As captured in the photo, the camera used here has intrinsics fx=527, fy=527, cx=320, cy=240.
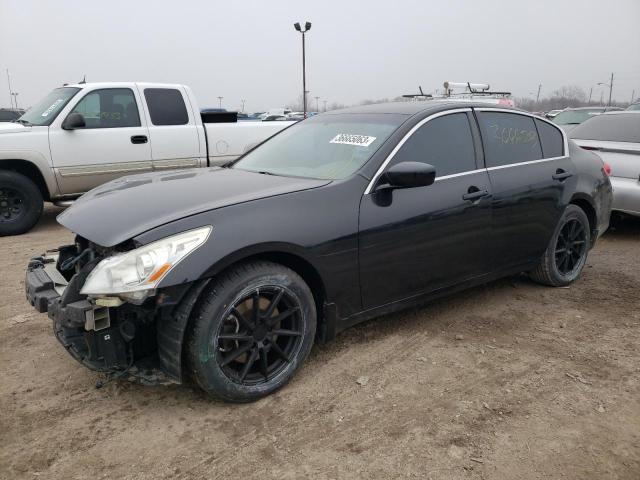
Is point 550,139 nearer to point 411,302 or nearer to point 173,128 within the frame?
point 411,302

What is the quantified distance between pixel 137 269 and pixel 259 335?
0.75 meters

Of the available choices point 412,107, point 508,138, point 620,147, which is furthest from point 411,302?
point 620,147

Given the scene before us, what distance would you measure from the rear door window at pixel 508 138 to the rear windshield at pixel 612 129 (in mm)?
3038

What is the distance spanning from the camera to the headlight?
2.50 metres

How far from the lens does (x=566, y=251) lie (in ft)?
15.5

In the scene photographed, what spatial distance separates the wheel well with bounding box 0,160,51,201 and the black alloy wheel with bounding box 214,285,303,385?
5.41 metres

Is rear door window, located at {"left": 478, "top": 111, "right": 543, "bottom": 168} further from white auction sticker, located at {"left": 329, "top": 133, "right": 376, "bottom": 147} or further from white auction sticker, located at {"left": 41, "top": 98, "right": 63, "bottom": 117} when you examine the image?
white auction sticker, located at {"left": 41, "top": 98, "right": 63, "bottom": 117}

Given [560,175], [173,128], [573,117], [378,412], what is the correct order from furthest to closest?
1. [573,117]
2. [173,128]
3. [560,175]
4. [378,412]

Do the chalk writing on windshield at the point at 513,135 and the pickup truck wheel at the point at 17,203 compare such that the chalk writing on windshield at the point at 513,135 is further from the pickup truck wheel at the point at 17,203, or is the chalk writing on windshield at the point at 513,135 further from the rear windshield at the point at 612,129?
the pickup truck wheel at the point at 17,203

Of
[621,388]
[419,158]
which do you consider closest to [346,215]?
[419,158]

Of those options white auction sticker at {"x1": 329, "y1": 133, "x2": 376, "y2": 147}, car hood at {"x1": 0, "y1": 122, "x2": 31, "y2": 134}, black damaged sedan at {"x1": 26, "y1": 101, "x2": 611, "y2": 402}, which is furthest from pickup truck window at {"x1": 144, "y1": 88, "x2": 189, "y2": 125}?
white auction sticker at {"x1": 329, "y1": 133, "x2": 376, "y2": 147}

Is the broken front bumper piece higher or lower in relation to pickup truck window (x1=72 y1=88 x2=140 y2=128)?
lower

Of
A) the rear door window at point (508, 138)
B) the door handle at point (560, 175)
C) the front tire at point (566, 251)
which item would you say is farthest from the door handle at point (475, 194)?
the front tire at point (566, 251)

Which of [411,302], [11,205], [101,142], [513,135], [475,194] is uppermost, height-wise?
[513,135]
